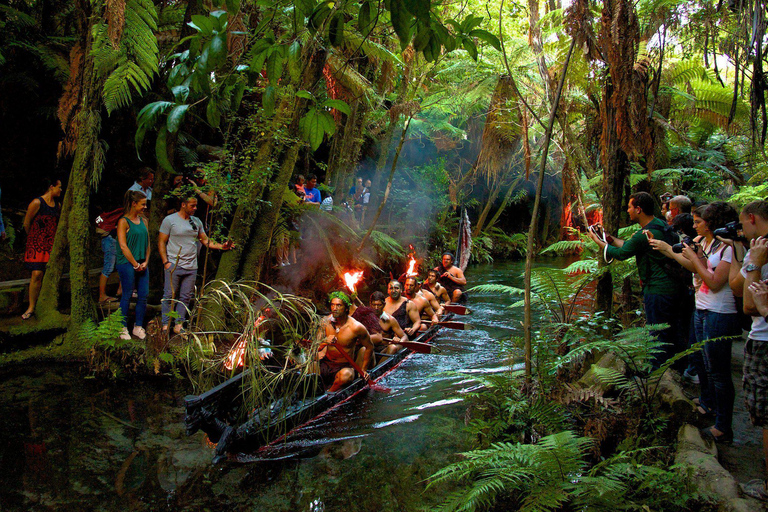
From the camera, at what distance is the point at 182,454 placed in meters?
4.97

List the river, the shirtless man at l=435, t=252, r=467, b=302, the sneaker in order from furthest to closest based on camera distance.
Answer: the shirtless man at l=435, t=252, r=467, b=302
the sneaker
the river

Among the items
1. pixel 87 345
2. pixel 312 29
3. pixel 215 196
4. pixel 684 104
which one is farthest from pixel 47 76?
pixel 684 104

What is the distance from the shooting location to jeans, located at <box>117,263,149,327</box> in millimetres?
7031

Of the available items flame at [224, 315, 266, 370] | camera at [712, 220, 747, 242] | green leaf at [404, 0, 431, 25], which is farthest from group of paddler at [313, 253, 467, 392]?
green leaf at [404, 0, 431, 25]

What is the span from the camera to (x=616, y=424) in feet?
14.7

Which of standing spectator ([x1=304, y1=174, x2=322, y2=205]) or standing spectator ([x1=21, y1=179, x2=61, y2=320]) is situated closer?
standing spectator ([x1=21, y1=179, x2=61, y2=320])

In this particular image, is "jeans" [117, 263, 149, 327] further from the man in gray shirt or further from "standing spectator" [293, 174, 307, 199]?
"standing spectator" [293, 174, 307, 199]

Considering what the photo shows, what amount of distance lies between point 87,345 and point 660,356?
7370 mm

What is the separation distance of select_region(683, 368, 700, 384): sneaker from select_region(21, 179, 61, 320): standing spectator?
357 inches

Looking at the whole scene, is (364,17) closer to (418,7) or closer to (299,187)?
(418,7)

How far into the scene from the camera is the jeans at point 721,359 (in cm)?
392

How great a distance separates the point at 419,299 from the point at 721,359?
6.52 metres

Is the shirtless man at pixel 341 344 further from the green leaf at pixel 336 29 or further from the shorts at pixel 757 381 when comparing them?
the green leaf at pixel 336 29

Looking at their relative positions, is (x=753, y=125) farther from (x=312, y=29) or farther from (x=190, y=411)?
(x=190, y=411)
